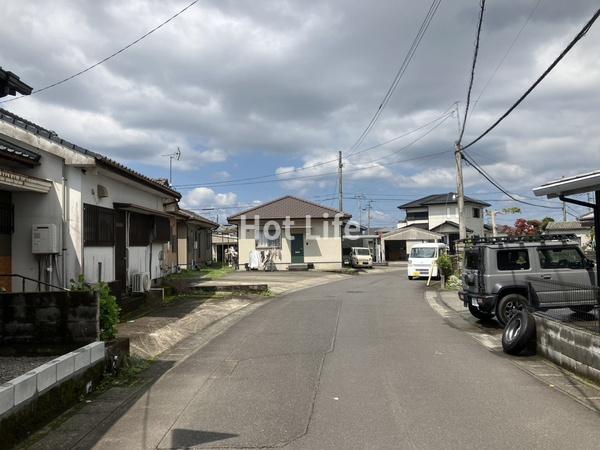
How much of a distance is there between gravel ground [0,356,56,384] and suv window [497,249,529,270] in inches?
369

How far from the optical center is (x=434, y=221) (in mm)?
54562

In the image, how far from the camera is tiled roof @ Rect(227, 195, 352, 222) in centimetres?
3466

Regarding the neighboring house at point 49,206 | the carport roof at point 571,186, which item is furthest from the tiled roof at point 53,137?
the carport roof at point 571,186

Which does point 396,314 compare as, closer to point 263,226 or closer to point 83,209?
point 83,209

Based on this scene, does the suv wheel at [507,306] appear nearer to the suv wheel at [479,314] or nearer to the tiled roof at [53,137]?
the suv wheel at [479,314]

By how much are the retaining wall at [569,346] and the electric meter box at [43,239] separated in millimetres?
9041

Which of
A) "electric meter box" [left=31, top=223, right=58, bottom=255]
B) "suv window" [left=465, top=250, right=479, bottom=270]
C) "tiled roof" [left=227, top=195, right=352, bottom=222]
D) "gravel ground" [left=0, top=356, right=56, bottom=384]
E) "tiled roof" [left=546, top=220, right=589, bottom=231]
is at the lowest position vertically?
"gravel ground" [left=0, top=356, right=56, bottom=384]

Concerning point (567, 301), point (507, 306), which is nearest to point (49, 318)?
point (567, 301)

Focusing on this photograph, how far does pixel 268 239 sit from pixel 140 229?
19.4 meters

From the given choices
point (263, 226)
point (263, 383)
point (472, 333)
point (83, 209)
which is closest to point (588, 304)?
point (472, 333)

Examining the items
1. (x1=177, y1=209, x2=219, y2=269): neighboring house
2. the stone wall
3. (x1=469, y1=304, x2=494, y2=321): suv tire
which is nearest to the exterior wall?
(x1=177, y1=209, x2=219, y2=269): neighboring house

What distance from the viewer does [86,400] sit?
6.29m

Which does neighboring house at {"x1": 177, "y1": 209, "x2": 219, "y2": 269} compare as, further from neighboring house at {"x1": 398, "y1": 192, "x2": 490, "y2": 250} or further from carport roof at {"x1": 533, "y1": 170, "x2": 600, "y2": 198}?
neighboring house at {"x1": 398, "y1": 192, "x2": 490, "y2": 250}

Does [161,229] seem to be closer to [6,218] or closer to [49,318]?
[6,218]
